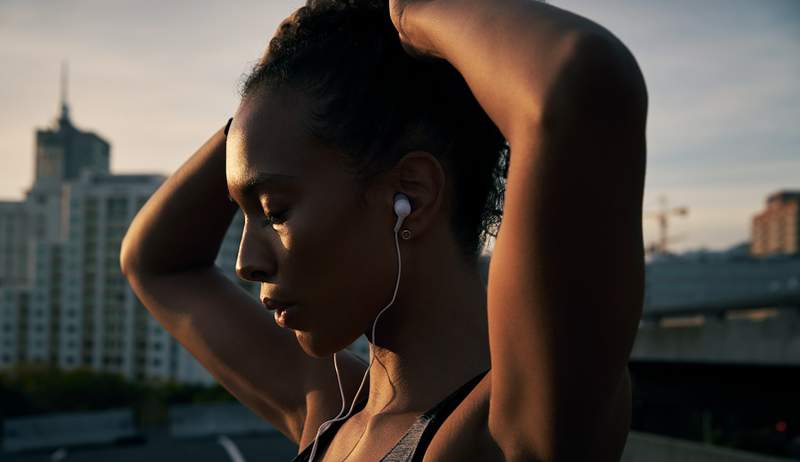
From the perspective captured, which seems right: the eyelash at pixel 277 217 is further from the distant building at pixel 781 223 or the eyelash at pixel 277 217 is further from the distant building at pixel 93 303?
the distant building at pixel 781 223

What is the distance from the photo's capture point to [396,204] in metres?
1.88

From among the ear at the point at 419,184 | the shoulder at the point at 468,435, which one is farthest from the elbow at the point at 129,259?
the shoulder at the point at 468,435

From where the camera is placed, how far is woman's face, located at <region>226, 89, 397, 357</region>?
6.25ft

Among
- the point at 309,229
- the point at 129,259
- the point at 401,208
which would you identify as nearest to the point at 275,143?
the point at 309,229

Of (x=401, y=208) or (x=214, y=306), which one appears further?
(x=214, y=306)

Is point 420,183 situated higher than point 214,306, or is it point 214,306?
point 420,183

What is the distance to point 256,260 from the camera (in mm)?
1957

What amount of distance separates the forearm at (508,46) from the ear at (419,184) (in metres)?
0.35

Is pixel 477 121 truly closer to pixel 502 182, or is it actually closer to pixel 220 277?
pixel 502 182

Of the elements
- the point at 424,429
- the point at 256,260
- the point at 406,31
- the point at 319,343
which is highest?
the point at 406,31

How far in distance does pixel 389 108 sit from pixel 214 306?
110 centimetres

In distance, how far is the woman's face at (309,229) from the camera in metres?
1.91

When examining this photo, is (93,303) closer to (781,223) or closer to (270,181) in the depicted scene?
(270,181)

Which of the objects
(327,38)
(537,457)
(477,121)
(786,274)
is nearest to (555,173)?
(537,457)
